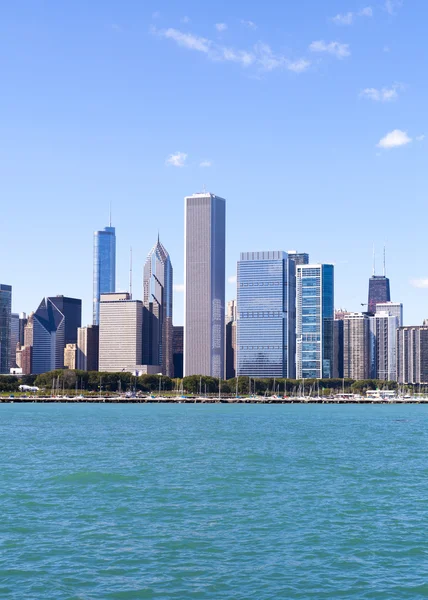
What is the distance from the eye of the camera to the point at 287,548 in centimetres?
4109

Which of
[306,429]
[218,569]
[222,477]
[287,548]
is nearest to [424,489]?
[222,477]

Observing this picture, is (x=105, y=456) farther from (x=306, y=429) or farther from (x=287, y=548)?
(x=306, y=429)

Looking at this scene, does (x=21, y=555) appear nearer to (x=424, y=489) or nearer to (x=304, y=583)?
(x=304, y=583)

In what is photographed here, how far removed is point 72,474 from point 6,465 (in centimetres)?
Answer: 1114

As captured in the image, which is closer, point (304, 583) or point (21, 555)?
point (304, 583)

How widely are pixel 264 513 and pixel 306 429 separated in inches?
3427

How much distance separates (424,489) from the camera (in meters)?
61.2

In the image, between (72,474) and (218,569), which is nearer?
(218,569)

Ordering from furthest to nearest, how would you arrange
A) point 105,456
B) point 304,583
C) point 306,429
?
1. point 306,429
2. point 105,456
3. point 304,583

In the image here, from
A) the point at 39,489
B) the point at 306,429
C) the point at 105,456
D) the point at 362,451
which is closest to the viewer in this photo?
the point at 39,489

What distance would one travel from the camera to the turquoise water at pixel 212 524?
35.0 metres

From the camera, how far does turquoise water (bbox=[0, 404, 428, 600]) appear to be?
3497 centimetres

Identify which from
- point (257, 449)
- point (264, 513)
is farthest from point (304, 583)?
point (257, 449)

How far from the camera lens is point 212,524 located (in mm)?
46469
